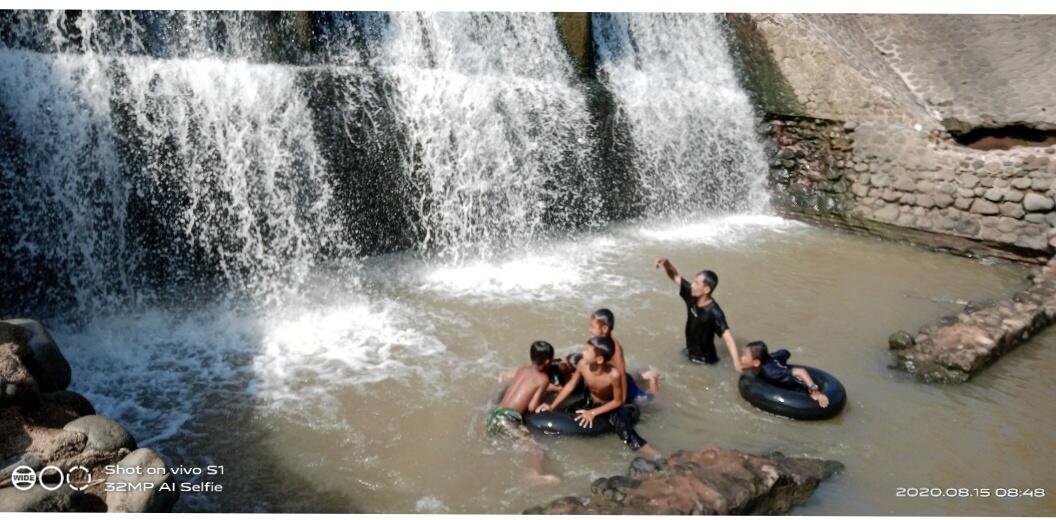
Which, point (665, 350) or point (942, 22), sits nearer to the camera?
point (665, 350)

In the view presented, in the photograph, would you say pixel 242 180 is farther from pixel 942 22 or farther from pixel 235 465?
pixel 942 22

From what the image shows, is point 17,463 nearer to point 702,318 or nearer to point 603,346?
point 603,346

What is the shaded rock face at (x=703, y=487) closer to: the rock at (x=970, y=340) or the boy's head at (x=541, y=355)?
the boy's head at (x=541, y=355)

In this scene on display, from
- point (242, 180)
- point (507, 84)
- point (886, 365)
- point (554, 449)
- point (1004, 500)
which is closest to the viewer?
point (1004, 500)

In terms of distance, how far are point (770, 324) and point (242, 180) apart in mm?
4843

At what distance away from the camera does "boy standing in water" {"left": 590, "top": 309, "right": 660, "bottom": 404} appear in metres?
4.74

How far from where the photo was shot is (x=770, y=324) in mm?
6652

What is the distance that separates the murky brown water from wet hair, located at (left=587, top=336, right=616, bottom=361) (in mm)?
553

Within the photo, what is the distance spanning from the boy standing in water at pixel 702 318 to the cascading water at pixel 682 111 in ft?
13.5

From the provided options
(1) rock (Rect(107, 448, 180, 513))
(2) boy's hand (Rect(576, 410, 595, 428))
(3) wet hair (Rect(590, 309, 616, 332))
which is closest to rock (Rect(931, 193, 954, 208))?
(3) wet hair (Rect(590, 309, 616, 332))

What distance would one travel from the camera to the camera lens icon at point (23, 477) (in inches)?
133

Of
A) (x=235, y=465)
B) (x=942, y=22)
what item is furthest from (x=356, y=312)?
(x=942, y=22)

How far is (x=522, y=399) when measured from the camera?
4730mm

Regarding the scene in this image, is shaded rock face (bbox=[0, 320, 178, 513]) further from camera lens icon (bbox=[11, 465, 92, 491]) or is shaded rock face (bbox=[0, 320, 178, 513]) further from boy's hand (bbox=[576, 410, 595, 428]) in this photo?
boy's hand (bbox=[576, 410, 595, 428])
